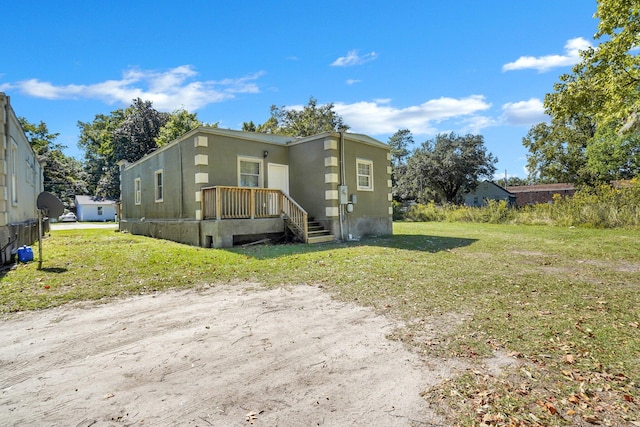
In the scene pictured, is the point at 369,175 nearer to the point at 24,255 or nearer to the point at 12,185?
the point at 24,255

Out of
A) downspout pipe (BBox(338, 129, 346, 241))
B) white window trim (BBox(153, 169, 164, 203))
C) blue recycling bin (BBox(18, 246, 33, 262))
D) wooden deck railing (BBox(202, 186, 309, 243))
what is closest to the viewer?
blue recycling bin (BBox(18, 246, 33, 262))

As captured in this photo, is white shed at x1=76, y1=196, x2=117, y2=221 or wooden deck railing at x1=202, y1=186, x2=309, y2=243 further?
white shed at x1=76, y1=196, x2=117, y2=221

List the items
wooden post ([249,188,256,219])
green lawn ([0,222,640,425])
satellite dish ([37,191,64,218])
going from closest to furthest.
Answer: green lawn ([0,222,640,425]) → satellite dish ([37,191,64,218]) → wooden post ([249,188,256,219])

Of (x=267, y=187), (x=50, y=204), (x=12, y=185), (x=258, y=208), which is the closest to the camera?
(x=50, y=204)

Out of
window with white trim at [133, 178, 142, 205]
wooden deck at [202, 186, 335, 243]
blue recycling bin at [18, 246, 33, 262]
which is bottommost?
blue recycling bin at [18, 246, 33, 262]

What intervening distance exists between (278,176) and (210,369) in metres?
10.3

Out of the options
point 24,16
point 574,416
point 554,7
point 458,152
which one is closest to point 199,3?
point 24,16

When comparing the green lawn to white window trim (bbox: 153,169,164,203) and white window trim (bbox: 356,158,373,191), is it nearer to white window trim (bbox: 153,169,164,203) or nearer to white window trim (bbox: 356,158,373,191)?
white window trim (bbox: 356,158,373,191)

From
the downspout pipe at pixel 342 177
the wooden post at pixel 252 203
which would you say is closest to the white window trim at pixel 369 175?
the downspout pipe at pixel 342 177

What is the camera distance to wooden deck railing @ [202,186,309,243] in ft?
33.7

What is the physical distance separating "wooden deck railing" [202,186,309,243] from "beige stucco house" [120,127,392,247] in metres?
0.03

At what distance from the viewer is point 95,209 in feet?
123

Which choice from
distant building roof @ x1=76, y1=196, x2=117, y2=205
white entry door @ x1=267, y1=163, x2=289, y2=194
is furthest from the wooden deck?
distant building roof @ x1=76, y1=196, x2=117, y2=205

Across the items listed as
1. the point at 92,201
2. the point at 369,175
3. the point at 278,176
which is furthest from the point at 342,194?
the point at 92,201
